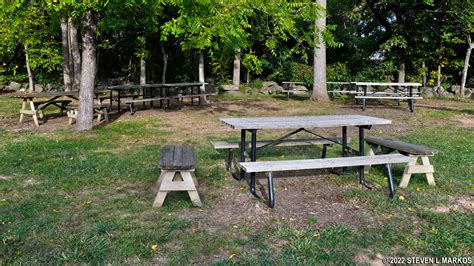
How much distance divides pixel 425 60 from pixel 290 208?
1571cm

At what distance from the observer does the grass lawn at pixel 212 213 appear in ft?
9.80

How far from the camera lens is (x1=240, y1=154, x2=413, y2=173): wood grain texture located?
3910mm

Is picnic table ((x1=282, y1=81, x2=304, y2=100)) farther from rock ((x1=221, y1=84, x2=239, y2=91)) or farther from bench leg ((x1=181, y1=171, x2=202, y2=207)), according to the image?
bench leg ((x1=181, y1=171, x2=202, y2=207))

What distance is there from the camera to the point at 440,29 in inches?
598

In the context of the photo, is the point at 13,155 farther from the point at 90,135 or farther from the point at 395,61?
the point at 395,61

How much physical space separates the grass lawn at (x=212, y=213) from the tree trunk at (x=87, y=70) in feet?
4.75

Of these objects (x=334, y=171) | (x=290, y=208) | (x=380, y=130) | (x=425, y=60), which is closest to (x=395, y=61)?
(x=425, y=60)

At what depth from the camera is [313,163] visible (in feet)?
13.4

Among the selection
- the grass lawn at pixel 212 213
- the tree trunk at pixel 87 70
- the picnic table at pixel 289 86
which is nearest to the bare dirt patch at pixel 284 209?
the grass lawn at pixel 212 213

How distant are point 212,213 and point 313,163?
46.4 inches

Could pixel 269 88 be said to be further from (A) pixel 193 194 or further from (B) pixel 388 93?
(A) pixel 193 194

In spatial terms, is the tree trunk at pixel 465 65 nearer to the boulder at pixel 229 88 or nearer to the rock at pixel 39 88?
the boulder at pixel 229 88

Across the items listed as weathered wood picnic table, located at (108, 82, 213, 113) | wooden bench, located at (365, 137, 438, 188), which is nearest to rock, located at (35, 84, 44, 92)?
weathered wood picnic table, located at (108, 82, 213, 113)

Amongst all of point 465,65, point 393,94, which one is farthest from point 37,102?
point 465,65
